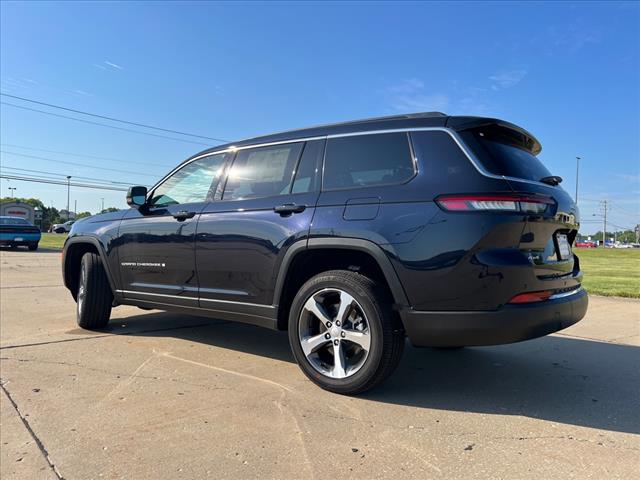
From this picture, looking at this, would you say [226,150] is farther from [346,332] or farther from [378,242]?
[346,332]

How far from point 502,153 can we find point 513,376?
1798 millimetres

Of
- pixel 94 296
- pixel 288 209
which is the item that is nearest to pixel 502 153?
pixel 288 209

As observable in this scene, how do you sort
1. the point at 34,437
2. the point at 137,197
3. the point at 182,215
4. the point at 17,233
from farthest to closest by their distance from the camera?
the point at 17,233, the point at 137,197, the point at 182,215, the point at 34,437

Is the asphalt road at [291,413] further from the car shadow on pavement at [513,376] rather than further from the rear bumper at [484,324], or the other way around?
the rear bumper at [484,324]

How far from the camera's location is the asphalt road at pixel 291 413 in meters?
2.46

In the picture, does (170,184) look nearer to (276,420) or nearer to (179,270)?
(179,270)

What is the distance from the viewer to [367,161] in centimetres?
357

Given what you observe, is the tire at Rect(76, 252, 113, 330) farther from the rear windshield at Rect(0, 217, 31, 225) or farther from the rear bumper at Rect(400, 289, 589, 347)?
the rear windshield at Rect(0, 217, 31, 225)

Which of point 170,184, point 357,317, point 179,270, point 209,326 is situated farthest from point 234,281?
point 209,326

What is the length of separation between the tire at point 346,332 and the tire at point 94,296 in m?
2.74

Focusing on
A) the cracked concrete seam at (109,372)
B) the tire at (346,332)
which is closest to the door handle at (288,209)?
the tire at (346,332)

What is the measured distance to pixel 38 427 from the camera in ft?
9.57

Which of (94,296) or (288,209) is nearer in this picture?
(288,209)

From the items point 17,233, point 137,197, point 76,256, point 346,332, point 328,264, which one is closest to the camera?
point 346,332
